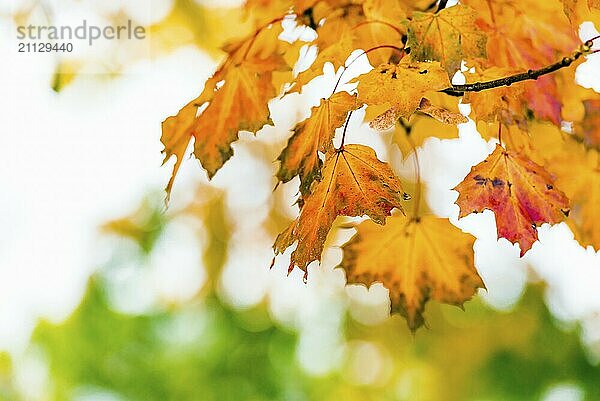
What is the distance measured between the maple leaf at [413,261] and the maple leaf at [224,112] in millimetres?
189

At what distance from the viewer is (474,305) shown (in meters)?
3.10

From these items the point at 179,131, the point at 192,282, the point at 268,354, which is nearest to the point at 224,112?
the point at 179,131

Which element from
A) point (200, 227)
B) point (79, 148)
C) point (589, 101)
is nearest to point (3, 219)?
point (79, 148)

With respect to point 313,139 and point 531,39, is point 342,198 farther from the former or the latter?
→ point 531,39

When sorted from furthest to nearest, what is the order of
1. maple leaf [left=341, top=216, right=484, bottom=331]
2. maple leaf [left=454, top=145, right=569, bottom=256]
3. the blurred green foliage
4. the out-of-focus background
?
the blurred green foliage
the out-of-focus background
maple leaf [left=341, top=216, right=484, bottom=331]
maple leaf [left=454, top=145, right=569, bottom=256]

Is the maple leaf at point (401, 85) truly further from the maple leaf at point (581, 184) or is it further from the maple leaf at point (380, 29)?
the maple leaf at point (581, 184)

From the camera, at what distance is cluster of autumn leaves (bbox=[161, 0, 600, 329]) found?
60 centimetres

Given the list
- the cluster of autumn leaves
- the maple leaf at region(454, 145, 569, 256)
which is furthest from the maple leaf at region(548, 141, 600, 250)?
the maple leaf at region(454, 145, 569, 256)

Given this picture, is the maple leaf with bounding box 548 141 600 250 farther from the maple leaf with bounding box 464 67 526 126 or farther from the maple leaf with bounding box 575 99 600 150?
the maple leaf with bounding box 464 67 526 126

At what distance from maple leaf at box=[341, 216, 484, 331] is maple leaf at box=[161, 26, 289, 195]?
0.19 m

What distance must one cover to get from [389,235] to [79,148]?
2.16 m

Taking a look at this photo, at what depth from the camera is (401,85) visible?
1.90 ft

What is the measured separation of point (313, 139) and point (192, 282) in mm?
2446

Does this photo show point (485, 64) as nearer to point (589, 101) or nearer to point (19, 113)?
point (589, 101)
